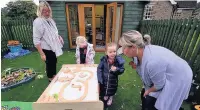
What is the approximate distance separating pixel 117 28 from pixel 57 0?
3.15 meters

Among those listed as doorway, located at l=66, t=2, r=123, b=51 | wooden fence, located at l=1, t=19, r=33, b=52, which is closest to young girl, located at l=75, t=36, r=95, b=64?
doorway, located at l=66, t=2, r=123, b=51

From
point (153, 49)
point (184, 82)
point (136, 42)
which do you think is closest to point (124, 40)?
point (136, 42)

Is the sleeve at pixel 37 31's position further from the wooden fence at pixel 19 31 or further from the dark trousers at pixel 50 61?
the wooden fence at pixel 19 31

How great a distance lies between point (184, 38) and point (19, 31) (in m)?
7.31

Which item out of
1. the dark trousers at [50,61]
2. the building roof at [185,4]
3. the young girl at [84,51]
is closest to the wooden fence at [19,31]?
the dark trousers at [50,61]

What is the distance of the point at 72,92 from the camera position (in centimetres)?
226

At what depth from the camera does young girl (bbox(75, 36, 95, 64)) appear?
11.5 ft

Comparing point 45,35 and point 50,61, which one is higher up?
point 45,35

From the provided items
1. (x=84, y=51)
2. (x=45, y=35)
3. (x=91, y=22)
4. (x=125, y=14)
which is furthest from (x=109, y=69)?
(x=91, y=22)

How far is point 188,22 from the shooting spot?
11.6 feet

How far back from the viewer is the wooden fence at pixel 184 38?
319cm

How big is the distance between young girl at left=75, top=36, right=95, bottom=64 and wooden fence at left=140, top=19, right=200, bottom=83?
2.21 m

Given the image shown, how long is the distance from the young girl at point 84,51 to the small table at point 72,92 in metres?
0.49

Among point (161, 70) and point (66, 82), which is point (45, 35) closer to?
point (66, 82)
